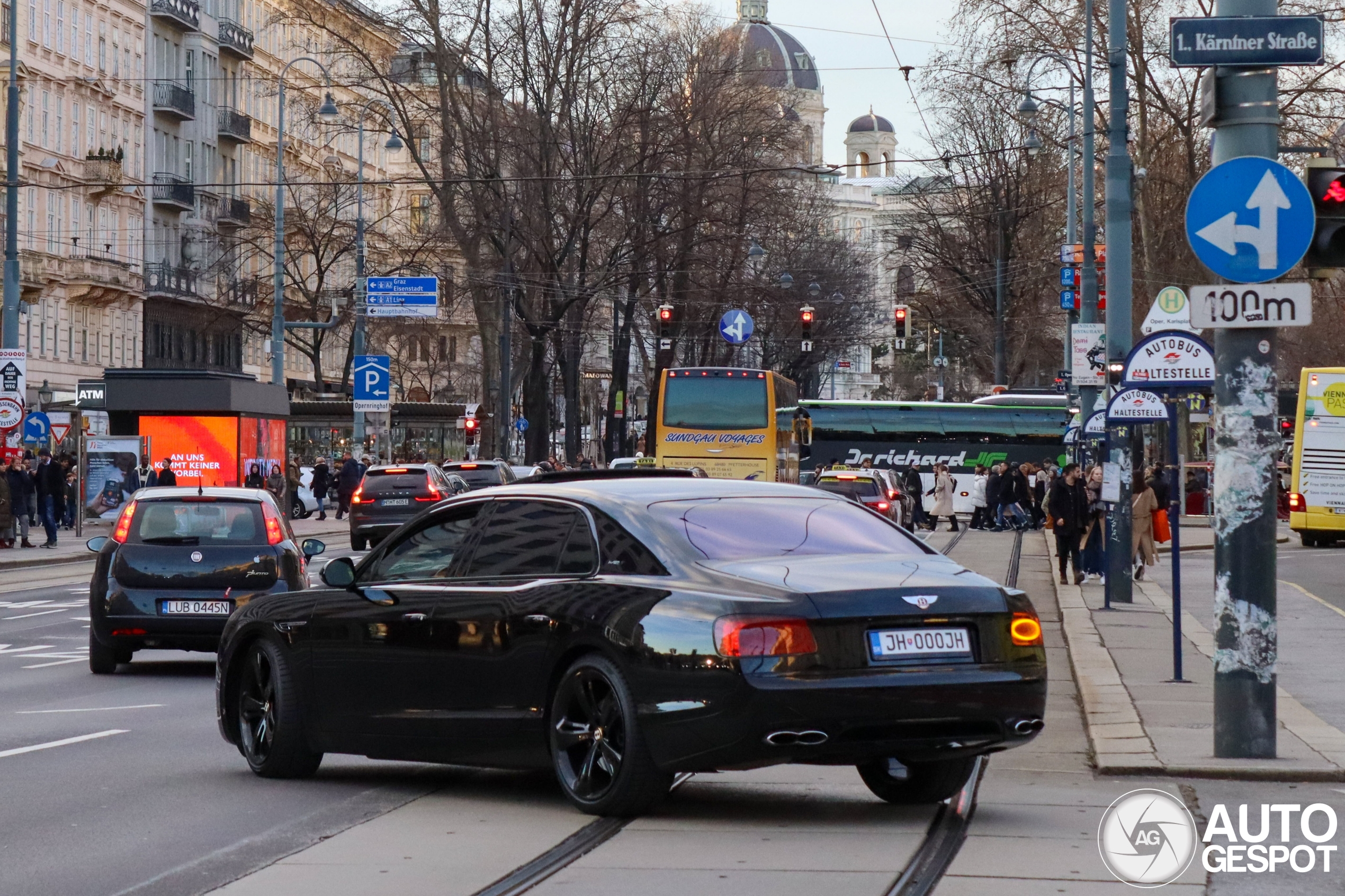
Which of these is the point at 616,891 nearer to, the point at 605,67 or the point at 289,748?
the point at 289,748

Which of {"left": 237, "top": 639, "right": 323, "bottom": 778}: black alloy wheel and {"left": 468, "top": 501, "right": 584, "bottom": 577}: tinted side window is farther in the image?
{"left": 237, "top": 639, "right": 323, "bottom": 778}: black alloy wheel

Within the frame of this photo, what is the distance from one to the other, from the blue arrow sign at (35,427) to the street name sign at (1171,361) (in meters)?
28.0

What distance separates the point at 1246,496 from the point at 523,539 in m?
3.60

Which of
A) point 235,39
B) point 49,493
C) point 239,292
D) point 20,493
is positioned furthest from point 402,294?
point 235,39

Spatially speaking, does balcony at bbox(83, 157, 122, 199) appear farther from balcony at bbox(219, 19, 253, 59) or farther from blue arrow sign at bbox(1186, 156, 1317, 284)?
blue arrow sign at bbox(1186, 156, 1317, 284)

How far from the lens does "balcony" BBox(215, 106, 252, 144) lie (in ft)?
264

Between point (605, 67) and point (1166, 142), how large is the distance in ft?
49.3

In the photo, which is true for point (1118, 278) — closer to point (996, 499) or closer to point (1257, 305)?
point (1257, 305)

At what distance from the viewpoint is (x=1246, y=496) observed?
10430 mm

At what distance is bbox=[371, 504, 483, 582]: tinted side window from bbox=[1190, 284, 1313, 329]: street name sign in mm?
3664

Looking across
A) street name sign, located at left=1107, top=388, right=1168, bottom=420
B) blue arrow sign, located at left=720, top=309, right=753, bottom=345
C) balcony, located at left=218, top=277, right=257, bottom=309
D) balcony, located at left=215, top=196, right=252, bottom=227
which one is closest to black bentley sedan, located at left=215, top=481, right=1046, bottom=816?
street name sign, located at left=1107, top=388, right=1168, bottom=420

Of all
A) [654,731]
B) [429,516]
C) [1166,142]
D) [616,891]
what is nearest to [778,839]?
[654,731]

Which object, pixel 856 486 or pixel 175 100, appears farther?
pixel 175 100

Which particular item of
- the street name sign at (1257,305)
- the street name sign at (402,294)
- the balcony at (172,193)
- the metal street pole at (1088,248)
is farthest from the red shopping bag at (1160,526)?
the balcony at (172,193)
